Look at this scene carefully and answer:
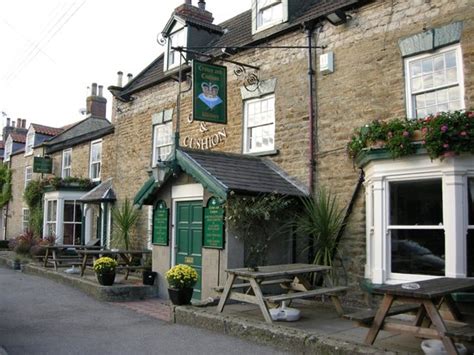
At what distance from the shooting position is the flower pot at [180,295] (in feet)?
28.9

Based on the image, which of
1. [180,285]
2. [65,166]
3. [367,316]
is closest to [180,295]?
[180,285]

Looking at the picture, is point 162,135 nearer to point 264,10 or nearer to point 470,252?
point 264,10

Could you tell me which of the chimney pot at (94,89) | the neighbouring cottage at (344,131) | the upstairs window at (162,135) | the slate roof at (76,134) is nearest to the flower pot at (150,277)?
the neighbouring cottage at (344,131)

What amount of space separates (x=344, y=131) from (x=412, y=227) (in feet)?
8.29

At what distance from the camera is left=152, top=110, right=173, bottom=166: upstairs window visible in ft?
48.6

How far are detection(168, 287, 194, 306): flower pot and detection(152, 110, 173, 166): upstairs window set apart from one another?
644 cm

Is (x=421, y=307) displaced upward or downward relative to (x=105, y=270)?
upward

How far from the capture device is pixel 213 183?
9023 millimetres

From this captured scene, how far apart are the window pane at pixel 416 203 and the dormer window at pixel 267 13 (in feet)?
17.6

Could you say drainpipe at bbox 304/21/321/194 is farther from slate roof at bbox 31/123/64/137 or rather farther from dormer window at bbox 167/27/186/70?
slate roof at bbox 31/123/64/137

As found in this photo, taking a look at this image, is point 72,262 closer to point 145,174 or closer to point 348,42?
point 145,174

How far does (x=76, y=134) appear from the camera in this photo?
26250 millimetres

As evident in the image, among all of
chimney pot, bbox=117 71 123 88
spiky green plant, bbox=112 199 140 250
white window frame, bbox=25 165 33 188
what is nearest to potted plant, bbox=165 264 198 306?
spiky green plant, bbox=112 199 140 250

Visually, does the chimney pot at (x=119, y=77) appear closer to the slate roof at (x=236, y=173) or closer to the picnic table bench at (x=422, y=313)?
the slate roof at (x=236, y=173)
